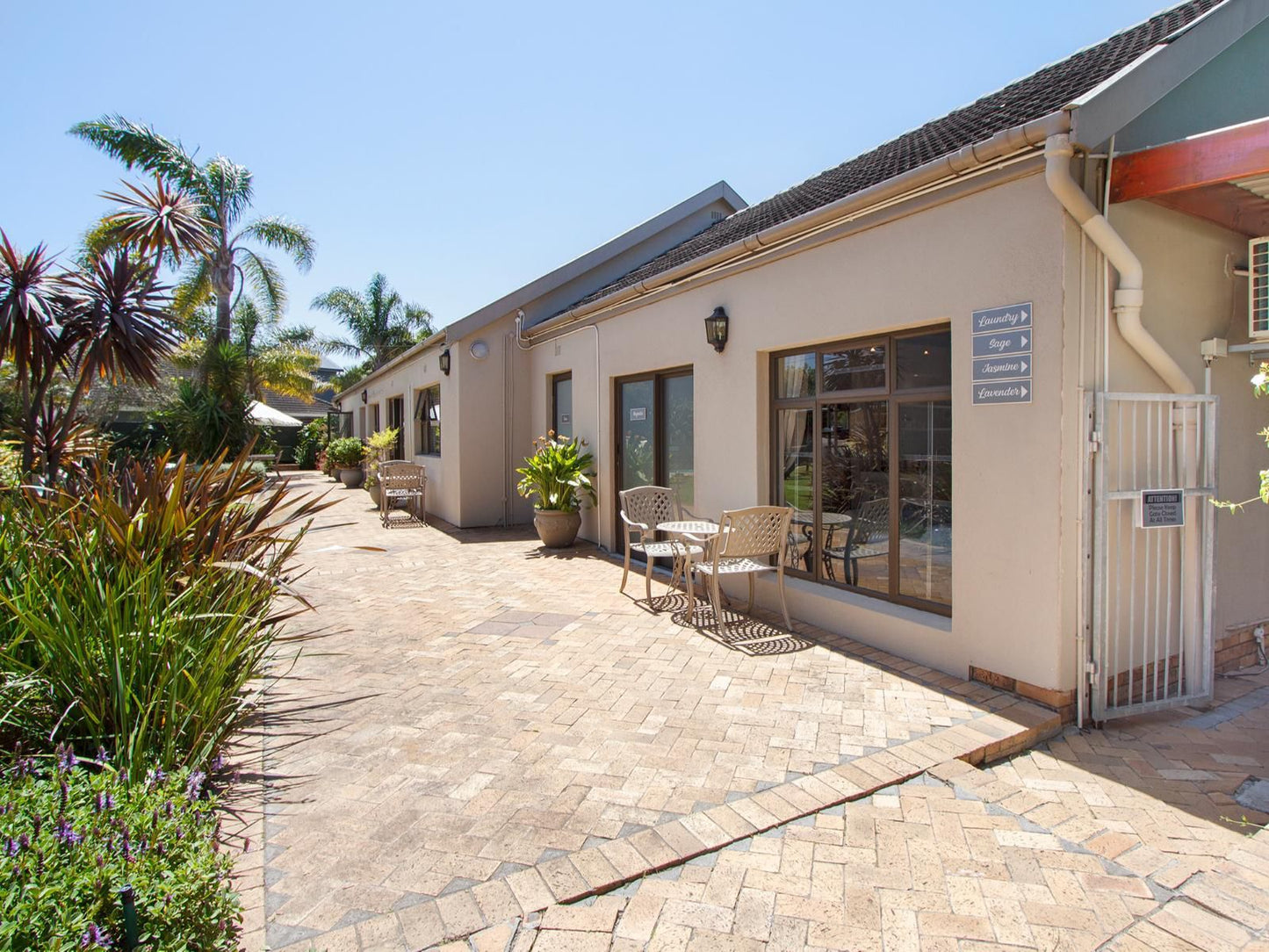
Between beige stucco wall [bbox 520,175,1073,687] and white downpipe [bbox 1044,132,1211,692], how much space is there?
173 mm

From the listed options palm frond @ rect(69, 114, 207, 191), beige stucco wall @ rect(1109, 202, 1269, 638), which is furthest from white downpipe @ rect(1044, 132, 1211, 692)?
palm frond @ rect(69, 114, 207, 191)

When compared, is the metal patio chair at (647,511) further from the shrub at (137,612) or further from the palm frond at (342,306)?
the palm frond at (342,306)

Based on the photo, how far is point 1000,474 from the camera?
4.37 meters

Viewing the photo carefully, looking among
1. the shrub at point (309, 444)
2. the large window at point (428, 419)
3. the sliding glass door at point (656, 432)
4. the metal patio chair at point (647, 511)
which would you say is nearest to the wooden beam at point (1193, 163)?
the sliding glass door at point (656, 432)

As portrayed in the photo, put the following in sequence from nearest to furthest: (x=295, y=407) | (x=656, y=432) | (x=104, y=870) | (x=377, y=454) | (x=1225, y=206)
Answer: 1. (x=104, y=870)
2. (x=1225, y=206)
3. (x=656, y=432)
4. (x=377, y=454)
5. (x=295, y=407)

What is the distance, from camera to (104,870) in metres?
1.68

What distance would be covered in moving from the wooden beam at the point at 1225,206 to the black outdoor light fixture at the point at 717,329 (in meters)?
3.41

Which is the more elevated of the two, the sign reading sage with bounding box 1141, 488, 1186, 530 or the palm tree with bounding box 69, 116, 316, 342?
the palm tree with bounding box 69, 116, 316, 342

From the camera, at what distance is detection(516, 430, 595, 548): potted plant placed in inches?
385

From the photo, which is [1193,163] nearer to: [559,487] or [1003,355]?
[1003,355]

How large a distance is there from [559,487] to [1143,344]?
7.15 m

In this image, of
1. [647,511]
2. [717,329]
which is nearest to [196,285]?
[647,511]

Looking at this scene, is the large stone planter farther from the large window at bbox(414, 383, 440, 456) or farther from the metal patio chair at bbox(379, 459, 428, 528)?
the large window at bbox(414, 383, 440, 456)

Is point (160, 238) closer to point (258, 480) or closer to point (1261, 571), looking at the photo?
point (258, 480)
